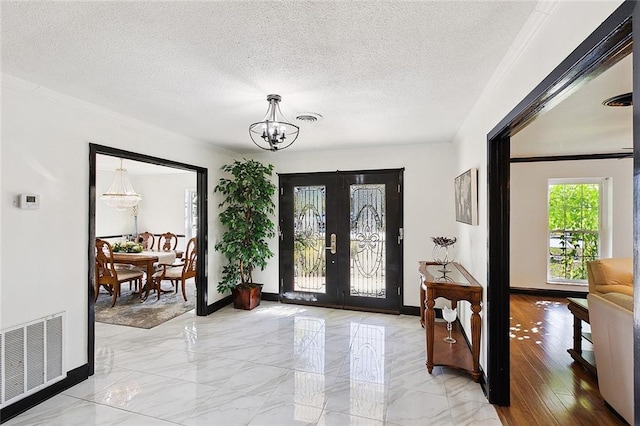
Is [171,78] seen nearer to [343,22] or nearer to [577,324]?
[343,22]

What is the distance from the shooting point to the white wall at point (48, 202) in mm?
2268

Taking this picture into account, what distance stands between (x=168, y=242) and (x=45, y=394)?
4.47 meters

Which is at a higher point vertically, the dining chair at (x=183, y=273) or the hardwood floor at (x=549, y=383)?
the dining chair at (x=183, y=273)

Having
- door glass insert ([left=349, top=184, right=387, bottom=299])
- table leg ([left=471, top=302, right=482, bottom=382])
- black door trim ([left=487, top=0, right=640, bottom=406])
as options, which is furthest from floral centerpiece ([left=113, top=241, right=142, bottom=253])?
black door trim ([left=487, top=0, right=640, bottom=406])

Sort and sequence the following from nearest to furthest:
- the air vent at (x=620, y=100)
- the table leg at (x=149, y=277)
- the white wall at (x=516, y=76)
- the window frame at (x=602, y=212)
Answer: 1. the white wall at (x=516, y=76)
2. the air vent at (x=620, y=100)
3. the window frame at (x=602, y=212)
4. the table leg at (x=149, y=277)

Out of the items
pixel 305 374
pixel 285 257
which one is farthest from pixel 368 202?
pixel 305 374

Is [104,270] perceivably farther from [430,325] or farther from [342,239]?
[430,325]

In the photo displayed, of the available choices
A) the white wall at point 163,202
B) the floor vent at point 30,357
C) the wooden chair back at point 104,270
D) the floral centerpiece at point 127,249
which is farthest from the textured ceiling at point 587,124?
the white wall at point 163,202

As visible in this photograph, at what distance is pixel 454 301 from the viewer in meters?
2.89

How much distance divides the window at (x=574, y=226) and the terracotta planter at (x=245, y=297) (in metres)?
4.91

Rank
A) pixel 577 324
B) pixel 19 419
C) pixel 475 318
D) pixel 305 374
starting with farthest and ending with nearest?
1. pixel 577 324
2. pixel 305 374
3. pixel 475 318
4. pixel 19 419

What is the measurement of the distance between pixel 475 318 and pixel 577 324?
130 cm

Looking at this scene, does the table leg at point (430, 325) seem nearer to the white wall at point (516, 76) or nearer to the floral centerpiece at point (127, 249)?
the white wall at point (516, 76)

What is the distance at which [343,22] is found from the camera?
1.59 metres
